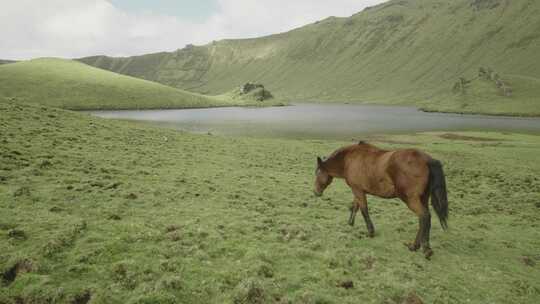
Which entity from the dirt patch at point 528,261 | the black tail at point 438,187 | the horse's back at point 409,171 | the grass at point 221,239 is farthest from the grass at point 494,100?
the horse's back at point 409,171

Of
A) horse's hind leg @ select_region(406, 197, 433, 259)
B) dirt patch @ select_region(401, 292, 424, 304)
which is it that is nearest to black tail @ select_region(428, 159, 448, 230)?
horse's hind leg @ select_region(406, 197, 433, 259)

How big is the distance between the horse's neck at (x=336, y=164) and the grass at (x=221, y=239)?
7.01 feet

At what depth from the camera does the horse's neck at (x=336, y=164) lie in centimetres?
1194

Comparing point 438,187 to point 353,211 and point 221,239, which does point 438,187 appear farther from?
point 221,239

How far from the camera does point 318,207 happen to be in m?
15.7

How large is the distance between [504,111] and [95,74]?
595 feet

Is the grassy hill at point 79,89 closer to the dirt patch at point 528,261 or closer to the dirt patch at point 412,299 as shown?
the dirt patch at point 412,299

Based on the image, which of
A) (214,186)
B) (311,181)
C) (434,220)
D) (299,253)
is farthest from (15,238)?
(311,181)

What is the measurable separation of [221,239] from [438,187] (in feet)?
22.2

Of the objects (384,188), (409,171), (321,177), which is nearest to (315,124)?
(321,177)

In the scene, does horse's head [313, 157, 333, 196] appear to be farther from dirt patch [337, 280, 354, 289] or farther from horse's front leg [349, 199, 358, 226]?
dirt patch [337, 280, 354, 289]

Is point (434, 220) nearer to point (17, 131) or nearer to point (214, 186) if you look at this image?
point (214, 186)

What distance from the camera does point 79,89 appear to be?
126m

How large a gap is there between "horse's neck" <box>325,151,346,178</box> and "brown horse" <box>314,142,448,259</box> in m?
0.04
